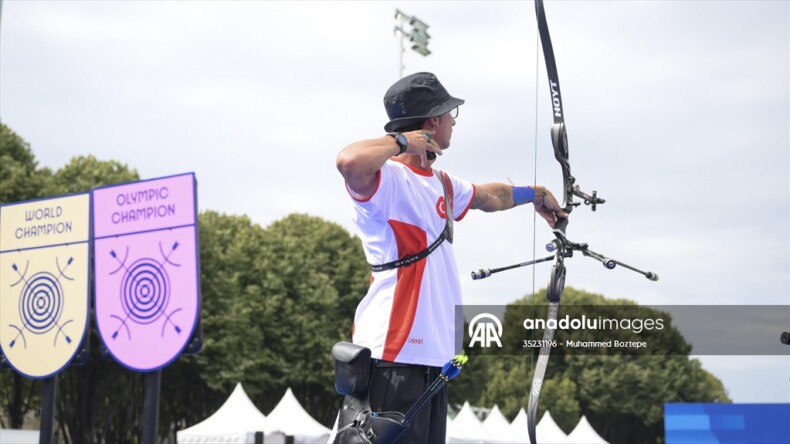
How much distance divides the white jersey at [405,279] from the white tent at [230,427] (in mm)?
17983

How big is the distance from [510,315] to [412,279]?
1.56 meters

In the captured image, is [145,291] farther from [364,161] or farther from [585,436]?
[585,436]

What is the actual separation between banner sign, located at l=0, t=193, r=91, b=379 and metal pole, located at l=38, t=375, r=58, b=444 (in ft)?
0.49

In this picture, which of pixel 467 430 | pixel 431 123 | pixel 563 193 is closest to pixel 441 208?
pixel 431 123

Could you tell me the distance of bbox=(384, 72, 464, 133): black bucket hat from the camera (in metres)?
3.96

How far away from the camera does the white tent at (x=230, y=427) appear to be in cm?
2133

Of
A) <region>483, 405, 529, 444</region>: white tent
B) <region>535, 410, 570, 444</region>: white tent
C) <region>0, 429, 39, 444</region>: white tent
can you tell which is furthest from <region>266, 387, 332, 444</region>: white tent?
<region>0, 429, 39, 444</region>: white tent

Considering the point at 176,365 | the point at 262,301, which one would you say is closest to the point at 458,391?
the point at 262,301

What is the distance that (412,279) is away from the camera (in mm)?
3830

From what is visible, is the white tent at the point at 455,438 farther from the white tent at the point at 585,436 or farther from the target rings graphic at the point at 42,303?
the target rings graphic at the point at 42,303

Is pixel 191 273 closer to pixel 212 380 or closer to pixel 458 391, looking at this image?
pixel 212 380

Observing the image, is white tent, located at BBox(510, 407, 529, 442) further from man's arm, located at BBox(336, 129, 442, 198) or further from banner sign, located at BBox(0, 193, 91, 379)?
man's arm, located at BBox(336, 129, 442, 198)

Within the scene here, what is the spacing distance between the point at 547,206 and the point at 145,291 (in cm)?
840

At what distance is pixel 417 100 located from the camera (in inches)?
156
